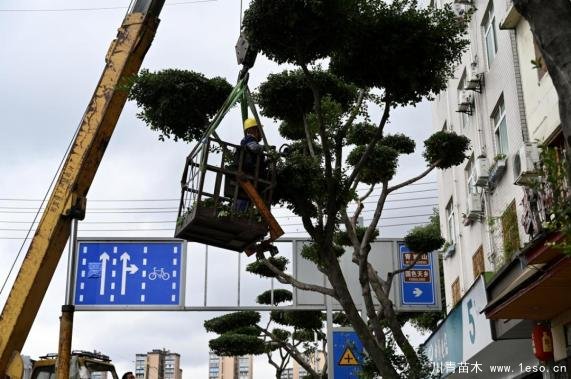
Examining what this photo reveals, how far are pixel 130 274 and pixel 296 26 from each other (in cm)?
775

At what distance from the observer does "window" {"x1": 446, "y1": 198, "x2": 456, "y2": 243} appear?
19084mm

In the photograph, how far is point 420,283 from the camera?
1622 cm

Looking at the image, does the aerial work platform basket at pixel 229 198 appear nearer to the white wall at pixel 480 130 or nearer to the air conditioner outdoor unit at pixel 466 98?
the white wall at pixel 480 130

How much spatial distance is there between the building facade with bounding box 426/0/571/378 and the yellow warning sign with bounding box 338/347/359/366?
2078 mm

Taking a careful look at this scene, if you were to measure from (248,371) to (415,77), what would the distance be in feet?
248

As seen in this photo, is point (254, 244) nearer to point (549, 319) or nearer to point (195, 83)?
point (195, 83)

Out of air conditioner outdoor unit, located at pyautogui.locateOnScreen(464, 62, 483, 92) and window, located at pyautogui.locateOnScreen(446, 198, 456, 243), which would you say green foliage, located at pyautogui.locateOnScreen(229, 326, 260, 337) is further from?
air conditioner outdoor unit, located at pyautogui.locateOnScreen(464, 62, 483, 92)

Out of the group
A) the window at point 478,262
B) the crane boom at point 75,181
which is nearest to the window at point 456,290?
the window at point 478,262

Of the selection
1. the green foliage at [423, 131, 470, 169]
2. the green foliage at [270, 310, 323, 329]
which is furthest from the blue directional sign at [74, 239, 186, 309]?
the green foliage at [270, 310, 323, 329]

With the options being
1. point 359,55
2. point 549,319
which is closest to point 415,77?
point 359,55

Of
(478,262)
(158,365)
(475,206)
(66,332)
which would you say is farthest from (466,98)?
(158,365)

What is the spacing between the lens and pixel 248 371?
269ft

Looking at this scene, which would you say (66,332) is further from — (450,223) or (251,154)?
(450,223)

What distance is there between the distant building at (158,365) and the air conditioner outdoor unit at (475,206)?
22397 millimetres
